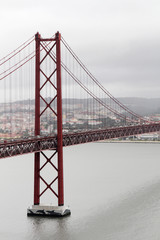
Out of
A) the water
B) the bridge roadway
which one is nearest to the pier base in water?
the water

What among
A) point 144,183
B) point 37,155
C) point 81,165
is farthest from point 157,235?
point 81,165

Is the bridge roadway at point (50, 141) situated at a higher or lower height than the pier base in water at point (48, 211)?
higher

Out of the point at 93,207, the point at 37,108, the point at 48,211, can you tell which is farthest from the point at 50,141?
the point at 93,207

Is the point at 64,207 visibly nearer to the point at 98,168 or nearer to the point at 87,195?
the point at 87,195

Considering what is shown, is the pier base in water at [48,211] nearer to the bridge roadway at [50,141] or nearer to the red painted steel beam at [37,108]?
the red painted steel beam at [37,108]

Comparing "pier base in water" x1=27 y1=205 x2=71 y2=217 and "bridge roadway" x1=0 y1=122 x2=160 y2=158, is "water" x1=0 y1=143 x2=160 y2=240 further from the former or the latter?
"bridge roadway" x1=0 y1=122 x2=160 y2=158

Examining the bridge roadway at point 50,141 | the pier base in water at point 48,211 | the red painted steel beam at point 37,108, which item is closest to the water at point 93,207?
the pier base in water at point 48,211

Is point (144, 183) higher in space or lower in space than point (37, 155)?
lower

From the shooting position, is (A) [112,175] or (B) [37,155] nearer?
(B) [37,155]
